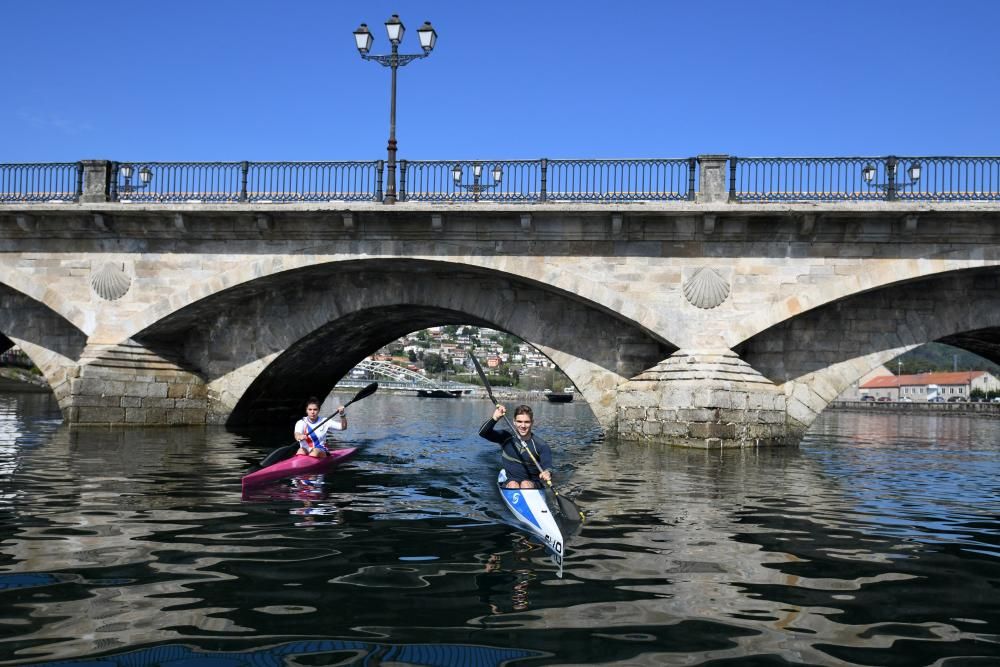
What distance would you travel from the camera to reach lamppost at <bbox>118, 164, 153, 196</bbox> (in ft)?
61.4

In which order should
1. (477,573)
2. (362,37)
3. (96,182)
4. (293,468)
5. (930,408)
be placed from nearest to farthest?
(477,573), (293,468), (362,37), (96,182), (930,408)

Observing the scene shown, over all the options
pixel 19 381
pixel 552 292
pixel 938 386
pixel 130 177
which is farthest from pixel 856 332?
pixel 938 386

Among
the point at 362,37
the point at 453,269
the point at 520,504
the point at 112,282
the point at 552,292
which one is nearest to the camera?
the point at 520,504

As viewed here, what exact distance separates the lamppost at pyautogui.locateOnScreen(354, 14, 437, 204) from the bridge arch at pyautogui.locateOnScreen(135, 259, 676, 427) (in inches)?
69.8

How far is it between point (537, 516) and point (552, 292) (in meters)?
11.4

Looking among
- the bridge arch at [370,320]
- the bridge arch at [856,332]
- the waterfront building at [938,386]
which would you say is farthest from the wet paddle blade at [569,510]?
the waterfront building at [938,386]

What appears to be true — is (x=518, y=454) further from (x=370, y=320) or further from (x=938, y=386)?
(x=938, y=386)

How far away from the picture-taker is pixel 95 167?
740 inches

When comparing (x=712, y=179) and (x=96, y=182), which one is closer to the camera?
(x=712, y=179)

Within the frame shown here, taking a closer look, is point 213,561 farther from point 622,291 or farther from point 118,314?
point 118,314

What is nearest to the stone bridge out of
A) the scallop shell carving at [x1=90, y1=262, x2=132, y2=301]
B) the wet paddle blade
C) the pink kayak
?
the scallop shell carving at [x1=90, y1=262, x2=132, y2=301]

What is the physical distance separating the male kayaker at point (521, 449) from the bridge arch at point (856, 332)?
9.71 meters

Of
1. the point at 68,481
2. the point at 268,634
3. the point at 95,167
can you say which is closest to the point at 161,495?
the point at 68,481

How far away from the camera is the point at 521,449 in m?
8.80
